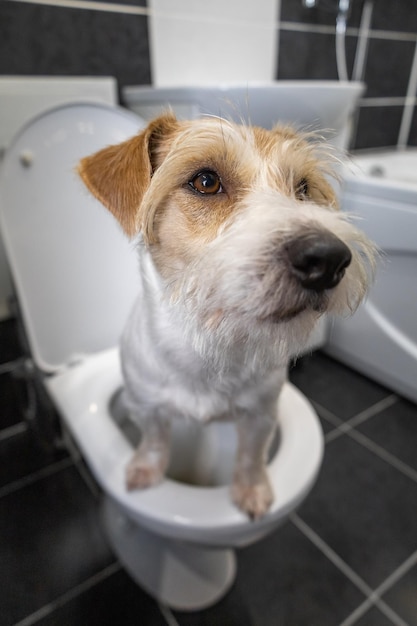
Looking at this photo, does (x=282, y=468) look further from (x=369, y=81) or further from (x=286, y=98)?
(x=369, y=81)

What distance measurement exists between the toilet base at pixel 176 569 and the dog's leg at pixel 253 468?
1.02ft

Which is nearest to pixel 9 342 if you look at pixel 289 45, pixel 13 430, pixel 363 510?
pixel 13 430

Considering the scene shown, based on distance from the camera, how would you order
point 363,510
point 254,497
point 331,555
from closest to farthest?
point 254,497 < point 331,555 < point 363,510

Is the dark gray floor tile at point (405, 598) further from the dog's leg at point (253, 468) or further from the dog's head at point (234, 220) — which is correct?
the dog's head at point (234, 220)

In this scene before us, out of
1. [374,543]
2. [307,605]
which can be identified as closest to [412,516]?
[374,543]

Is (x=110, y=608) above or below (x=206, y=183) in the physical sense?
below

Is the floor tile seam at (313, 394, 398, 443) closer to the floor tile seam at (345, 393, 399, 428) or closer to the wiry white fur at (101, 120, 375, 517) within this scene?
the floor tile seam at (345, 393, 399, 428)

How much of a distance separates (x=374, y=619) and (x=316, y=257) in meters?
0.87

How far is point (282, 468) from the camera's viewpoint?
0.67m

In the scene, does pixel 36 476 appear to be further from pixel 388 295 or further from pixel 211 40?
pixel 211 40

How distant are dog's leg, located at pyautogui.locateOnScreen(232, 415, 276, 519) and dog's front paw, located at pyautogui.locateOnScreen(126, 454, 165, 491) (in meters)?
0.13

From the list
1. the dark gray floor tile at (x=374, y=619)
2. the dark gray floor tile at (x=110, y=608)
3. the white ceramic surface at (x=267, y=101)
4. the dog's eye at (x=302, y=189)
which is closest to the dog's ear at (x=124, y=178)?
the dog's eye at (x=302, y=189)

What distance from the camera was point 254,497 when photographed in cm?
61

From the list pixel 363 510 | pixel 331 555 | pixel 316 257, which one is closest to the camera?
pixel 316 257
